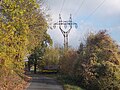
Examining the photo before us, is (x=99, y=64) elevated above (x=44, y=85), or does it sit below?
above

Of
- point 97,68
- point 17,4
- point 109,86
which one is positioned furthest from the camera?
point 97,68

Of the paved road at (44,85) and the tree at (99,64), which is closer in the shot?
the paved road at (44,85)

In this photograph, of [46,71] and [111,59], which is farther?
[46,71]

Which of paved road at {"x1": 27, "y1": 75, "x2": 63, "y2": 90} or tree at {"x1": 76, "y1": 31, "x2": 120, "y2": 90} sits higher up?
tree at {"x1": 76, "y1": 31, "x2": 120, "y2": 90}

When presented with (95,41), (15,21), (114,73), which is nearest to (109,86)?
(114,73)

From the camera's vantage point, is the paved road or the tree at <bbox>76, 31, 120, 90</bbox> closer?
the paved road

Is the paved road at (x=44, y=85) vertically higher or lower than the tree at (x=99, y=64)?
lower

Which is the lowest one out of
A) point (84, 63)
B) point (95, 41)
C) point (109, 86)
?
point (109, 86)

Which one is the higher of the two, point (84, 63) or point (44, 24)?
point (44, 24)

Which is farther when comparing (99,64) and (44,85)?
(99,64)

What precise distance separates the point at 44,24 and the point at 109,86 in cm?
1403

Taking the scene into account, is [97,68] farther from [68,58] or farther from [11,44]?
[11,44]

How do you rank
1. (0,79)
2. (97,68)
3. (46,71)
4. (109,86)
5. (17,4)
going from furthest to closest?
(46,71), (97,68), (109,86), (0,79), (17,4)

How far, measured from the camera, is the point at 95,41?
42.0m
